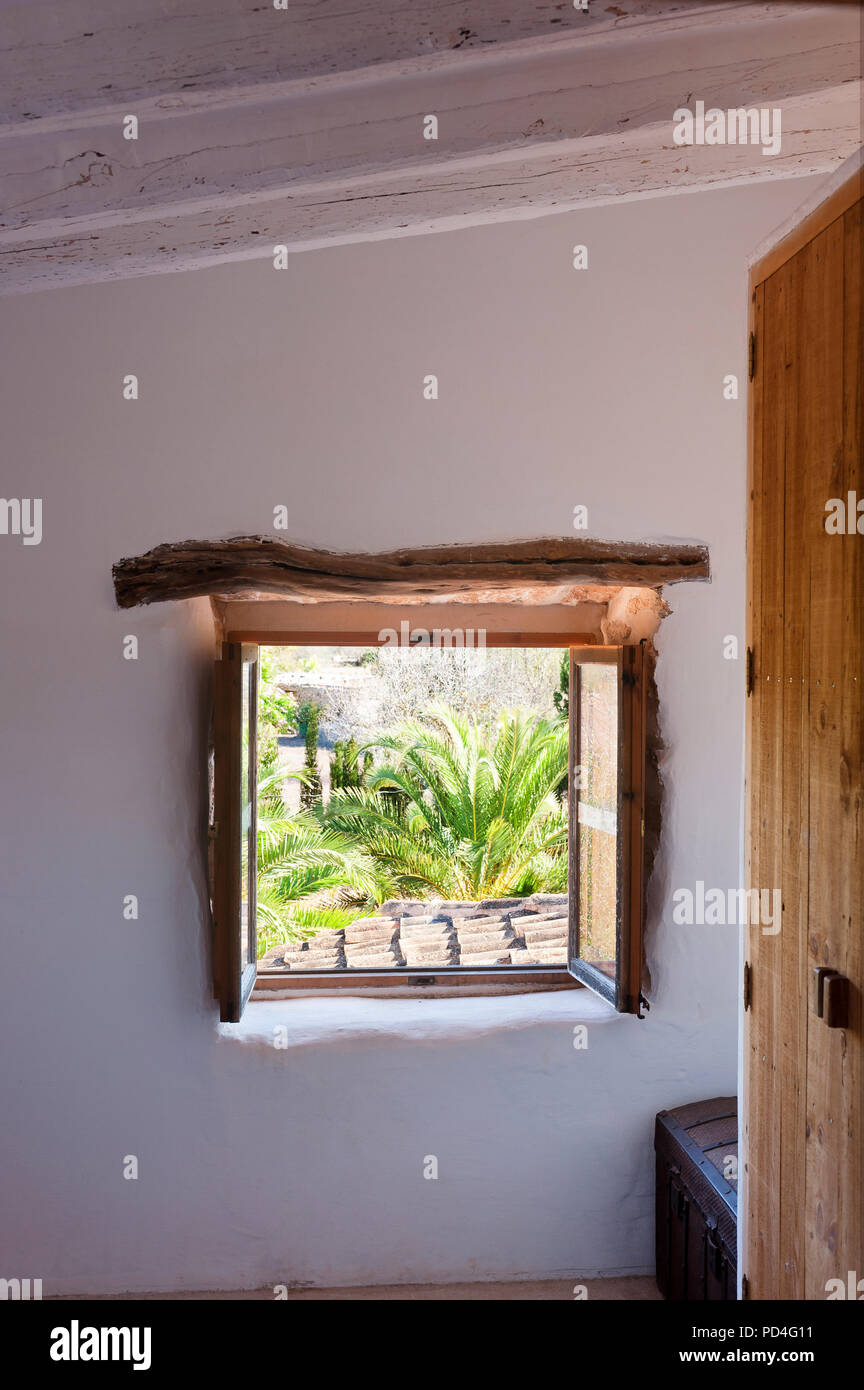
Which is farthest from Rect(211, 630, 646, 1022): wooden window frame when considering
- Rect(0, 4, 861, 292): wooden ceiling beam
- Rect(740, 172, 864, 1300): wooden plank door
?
Rect(0, 4, 861, 292): wooden ceiling beam

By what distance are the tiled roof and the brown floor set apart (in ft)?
4.96

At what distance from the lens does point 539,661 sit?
7734 mm

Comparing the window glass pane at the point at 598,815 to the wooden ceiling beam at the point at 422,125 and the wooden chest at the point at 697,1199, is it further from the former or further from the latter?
the wooden ceiling beam at the point at 422,125

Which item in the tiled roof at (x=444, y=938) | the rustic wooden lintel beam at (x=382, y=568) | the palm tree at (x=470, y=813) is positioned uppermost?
the rustic wooden lintel beam at (x=382, y=568)

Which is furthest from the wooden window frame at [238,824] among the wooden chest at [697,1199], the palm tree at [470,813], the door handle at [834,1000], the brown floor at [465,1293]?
the palm tree at [470,813]

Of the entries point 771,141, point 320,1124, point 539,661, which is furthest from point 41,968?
point 539,661

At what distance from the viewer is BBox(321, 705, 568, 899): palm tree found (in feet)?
21.0

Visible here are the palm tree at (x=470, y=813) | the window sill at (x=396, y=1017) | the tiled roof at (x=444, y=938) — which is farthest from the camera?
the palm tree at (x=470, y=813)

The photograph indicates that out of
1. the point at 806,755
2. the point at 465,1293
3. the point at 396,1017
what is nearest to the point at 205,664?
the point at 396,1017

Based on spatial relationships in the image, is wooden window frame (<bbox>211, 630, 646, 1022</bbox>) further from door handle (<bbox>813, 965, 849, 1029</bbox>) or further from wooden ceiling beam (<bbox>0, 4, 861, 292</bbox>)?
door handle (<bbox>813, 965, 849, 1029</bbox>)

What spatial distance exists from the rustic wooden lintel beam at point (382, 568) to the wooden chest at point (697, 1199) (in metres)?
1.74

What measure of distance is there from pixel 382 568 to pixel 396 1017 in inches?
59.0

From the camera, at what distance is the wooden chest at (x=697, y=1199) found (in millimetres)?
2592
